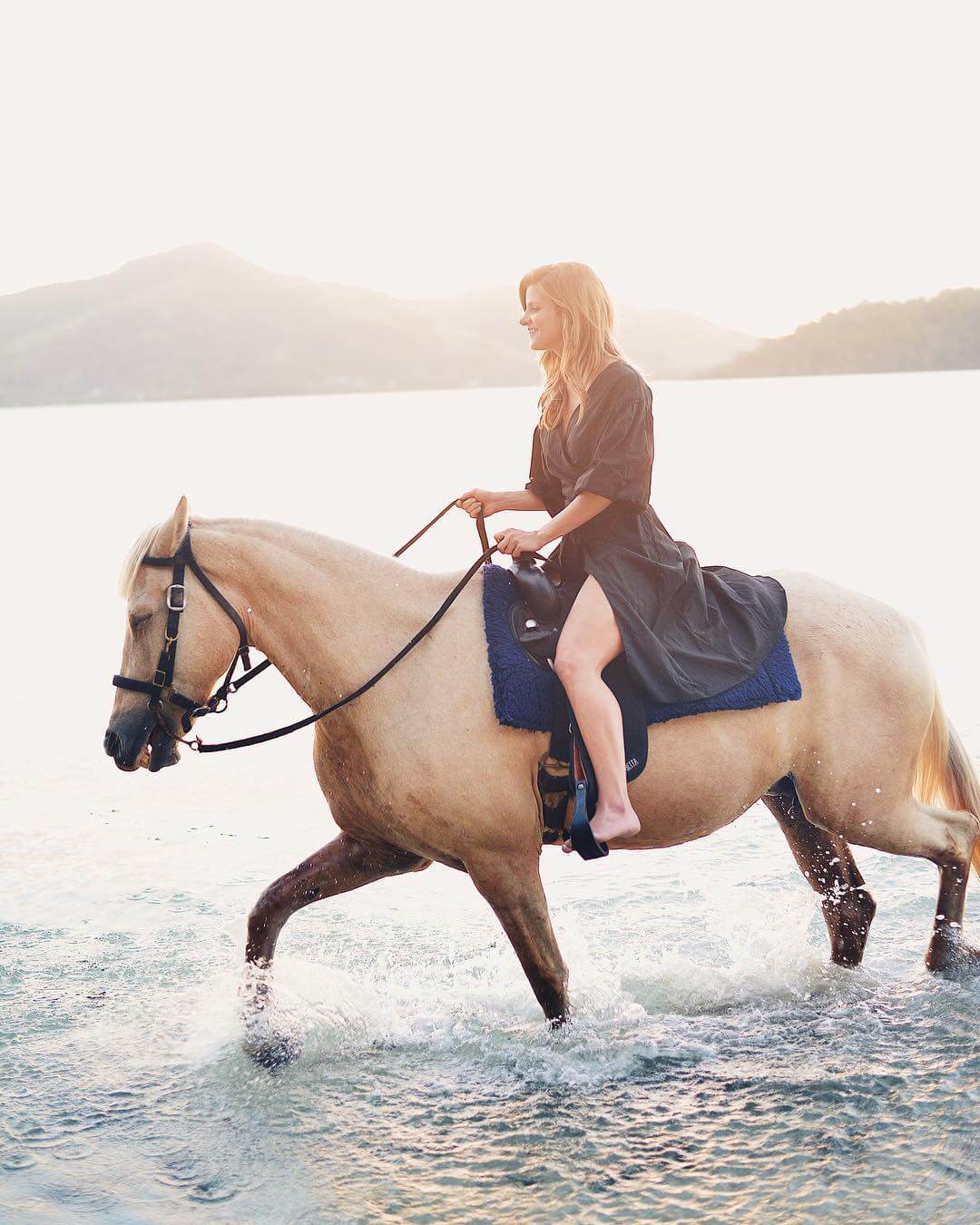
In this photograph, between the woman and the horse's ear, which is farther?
the woman

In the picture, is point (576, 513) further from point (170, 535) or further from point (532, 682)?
point (170, 535)

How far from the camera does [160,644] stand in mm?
4035

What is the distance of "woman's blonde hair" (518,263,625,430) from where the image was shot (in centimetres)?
429

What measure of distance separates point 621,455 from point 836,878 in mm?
2256

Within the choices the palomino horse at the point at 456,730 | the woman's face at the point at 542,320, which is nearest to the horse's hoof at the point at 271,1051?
the palomino horse at the point at 456,730

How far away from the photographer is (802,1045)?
473 centimetres

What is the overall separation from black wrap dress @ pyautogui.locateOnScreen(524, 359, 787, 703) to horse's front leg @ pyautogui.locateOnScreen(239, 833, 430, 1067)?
1204 millimetres

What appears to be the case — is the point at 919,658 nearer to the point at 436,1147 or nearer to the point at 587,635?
the point at 587,635

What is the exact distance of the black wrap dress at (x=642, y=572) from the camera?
4.18 metres

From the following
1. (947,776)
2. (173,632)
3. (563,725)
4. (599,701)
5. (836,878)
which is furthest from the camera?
(836,878)

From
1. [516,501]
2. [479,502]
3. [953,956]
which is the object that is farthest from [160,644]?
[953,956]

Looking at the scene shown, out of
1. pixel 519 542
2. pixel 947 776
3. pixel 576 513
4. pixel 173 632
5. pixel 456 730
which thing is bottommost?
pixel 947 776

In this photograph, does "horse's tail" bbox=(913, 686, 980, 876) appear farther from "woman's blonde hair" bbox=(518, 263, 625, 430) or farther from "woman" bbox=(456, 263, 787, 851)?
"woman's blonde hair" bbox=(518, 263, 625, 430)

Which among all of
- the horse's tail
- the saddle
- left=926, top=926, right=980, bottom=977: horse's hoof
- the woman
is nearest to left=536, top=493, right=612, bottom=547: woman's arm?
the woman
